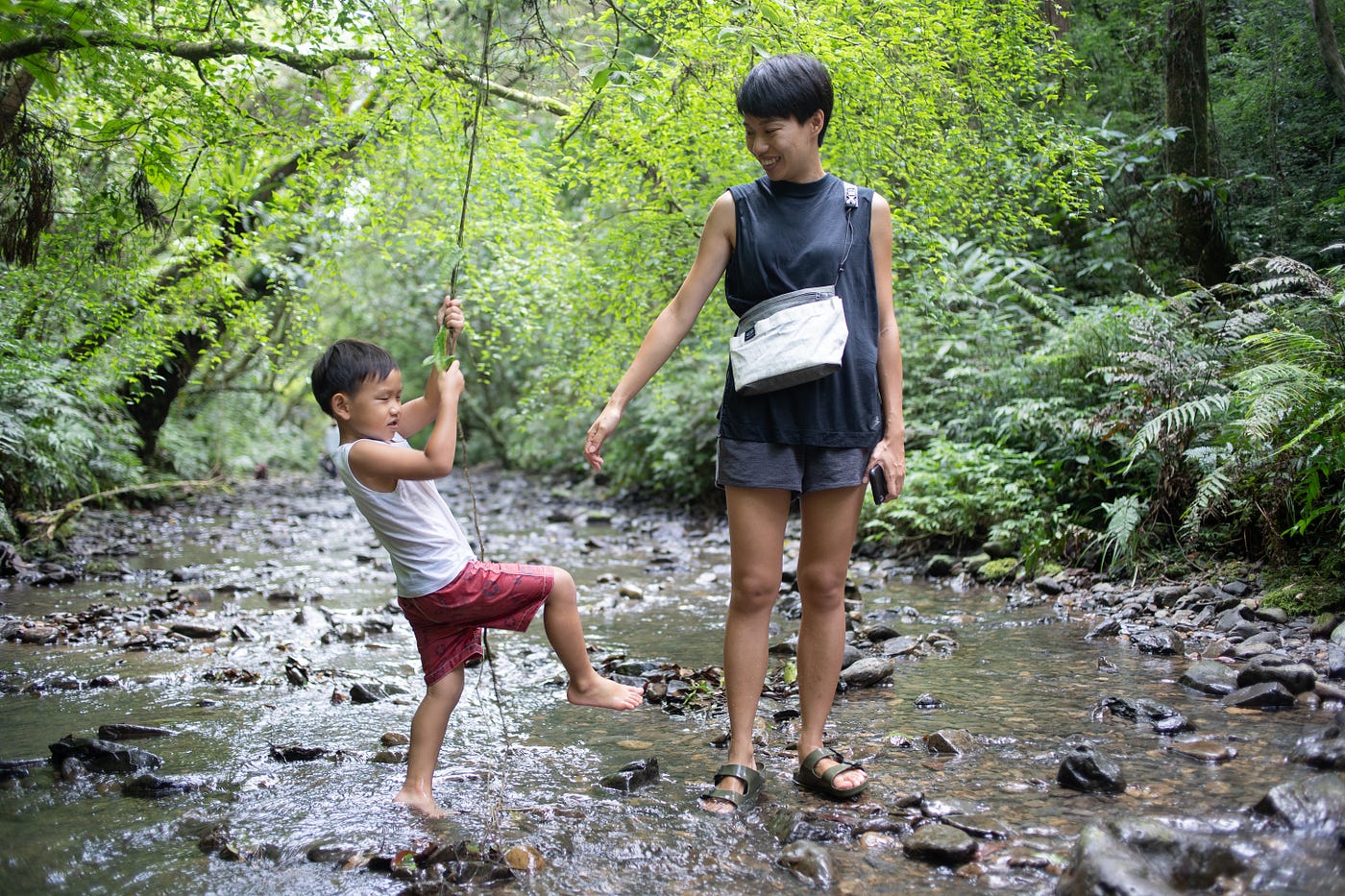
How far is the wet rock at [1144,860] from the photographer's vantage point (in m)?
1.86

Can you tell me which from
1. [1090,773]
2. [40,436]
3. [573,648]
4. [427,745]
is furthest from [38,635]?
[1090,773]

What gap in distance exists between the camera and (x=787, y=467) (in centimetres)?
274

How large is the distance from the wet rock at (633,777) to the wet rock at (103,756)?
1.53 m

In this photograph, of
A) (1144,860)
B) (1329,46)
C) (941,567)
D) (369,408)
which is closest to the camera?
(1144,860)

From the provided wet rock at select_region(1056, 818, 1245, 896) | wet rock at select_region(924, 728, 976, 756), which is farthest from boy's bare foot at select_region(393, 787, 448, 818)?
wet rock at select_region(1056, 818, 1245, 896)

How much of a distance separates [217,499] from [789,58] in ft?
→ 49.6

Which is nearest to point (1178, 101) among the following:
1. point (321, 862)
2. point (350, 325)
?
point (321, 862)

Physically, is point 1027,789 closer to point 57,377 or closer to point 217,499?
point 57,377

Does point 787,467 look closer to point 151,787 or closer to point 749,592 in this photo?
point 749,592

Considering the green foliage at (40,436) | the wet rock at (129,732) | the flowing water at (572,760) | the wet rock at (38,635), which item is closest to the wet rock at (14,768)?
the flowing water at (572,760)

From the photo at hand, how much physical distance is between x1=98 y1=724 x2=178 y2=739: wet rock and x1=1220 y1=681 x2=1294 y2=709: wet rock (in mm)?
3859

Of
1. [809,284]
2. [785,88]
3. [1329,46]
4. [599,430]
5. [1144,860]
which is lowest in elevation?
[1144,860]

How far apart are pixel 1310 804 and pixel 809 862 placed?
1172mm

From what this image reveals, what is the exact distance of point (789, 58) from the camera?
2.63m
